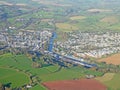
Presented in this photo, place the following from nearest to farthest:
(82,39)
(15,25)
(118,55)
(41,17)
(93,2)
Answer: (118,55) < (82,39) < (15,25) < (41,17) < (93,2)

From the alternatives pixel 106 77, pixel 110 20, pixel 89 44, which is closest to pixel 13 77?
pixel 106 77

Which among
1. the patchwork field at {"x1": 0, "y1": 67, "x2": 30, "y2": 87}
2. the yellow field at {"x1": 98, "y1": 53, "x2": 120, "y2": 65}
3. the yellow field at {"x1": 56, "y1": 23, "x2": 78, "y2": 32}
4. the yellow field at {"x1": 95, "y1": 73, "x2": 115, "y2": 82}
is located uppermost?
the patchwork field at {"x1": 0, "y1": 67, "x2": 30, "y2": 87}

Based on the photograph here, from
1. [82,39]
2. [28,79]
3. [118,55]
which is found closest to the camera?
[28,79]

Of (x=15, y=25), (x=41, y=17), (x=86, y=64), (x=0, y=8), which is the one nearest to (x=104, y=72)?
(x=86, y=64)

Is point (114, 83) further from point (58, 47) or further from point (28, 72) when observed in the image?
point (58, 47)

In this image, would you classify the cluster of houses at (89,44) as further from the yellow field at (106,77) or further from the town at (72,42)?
the yellow field at (106,77)

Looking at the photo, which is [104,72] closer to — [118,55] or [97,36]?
[118,55]

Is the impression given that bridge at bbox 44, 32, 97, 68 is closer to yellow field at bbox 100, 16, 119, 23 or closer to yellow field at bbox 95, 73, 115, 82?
yellow field at bbox 95, 73, 115, 82

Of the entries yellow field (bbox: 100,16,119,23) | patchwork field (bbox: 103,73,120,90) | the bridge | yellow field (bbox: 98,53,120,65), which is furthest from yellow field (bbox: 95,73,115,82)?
yellow field (bbox: 100,16,119,23)
